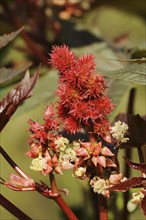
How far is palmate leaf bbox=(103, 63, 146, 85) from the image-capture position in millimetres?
781

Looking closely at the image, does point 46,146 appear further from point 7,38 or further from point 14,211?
point 7,38

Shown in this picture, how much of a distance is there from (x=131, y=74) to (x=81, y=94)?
112 millimetres

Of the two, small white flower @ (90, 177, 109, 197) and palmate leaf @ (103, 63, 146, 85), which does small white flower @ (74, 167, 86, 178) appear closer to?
small white flower @ (90, 177, 109, 197)

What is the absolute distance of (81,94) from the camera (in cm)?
73

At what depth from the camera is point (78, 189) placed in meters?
1.76

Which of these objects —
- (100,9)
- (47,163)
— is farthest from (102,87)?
(100,9)

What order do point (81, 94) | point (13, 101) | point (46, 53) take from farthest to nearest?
point (46, 53), point (13, 101), point (81, 94)

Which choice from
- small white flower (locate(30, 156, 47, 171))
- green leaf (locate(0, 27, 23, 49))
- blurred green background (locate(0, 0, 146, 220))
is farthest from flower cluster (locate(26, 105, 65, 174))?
blurred green background (locate(0, 0, 146, 220))

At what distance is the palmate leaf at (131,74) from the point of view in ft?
2.56

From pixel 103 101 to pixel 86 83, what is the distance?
0.11 feet

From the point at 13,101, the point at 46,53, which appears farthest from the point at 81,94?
the point at 46,53

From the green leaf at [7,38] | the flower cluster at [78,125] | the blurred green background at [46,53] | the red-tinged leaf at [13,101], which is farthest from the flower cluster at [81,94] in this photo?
the blurred green background at [46,53]

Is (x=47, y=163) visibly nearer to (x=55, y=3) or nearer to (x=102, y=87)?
(x=102, y=87)

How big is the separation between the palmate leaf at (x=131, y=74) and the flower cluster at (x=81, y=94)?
44mm
